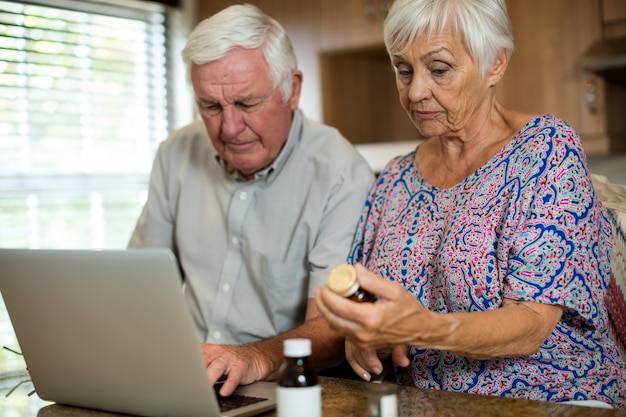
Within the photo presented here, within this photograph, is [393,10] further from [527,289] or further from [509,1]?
[509,1]

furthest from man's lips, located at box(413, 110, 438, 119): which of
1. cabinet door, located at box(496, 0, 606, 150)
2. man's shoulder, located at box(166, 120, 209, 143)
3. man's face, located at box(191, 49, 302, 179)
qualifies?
cabinet door, located at box(496, 0, 606, 150)

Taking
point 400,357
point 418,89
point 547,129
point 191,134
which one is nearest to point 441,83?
point 418,89

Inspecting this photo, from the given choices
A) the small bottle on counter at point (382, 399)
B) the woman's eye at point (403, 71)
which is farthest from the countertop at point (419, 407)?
the woman's eye at point (403, 71)

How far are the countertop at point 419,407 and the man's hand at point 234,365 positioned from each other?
12cm

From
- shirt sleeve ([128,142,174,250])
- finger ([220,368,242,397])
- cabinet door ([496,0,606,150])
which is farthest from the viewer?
cabinet door ([496,0,606,150])

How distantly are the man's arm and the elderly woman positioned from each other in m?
0.14

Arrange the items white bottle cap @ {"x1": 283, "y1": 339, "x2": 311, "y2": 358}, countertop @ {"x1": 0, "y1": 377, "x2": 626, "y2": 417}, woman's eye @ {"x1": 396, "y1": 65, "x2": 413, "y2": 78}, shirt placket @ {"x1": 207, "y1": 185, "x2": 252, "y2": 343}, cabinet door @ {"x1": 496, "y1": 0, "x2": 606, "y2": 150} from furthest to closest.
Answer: cabinet door @ {"x1": 496, "y1": 0, "x2": 606, "y2": 150} < shirt placket @ {"x1": 207, "y1": 185, "x2": 252, "y2": 343} < woman's eye @ {"x1": 396, "y1": 65, "x2": 413, "y2": 78} < countertop @ {"x1": 0, "y1": 377, "x2": 626, "y2": 417} < white bottle cap @ {"x1": 283, "y1": 339, "x2": 311, "y2": 358}

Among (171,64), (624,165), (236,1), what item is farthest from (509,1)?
(171,64)

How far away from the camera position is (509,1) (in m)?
2.82

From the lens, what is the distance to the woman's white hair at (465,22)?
4.35 feet

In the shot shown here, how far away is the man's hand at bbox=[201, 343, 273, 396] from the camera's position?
1199 mm

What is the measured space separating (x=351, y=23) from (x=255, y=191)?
1.53 meters

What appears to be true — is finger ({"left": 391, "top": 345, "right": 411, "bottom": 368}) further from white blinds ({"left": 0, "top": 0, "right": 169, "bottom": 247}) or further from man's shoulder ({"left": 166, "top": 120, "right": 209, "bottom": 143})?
white blinds ({"left": 0, "top": 0, "right": 169, "bottom": 247})

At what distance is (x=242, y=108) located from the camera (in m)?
1.73
